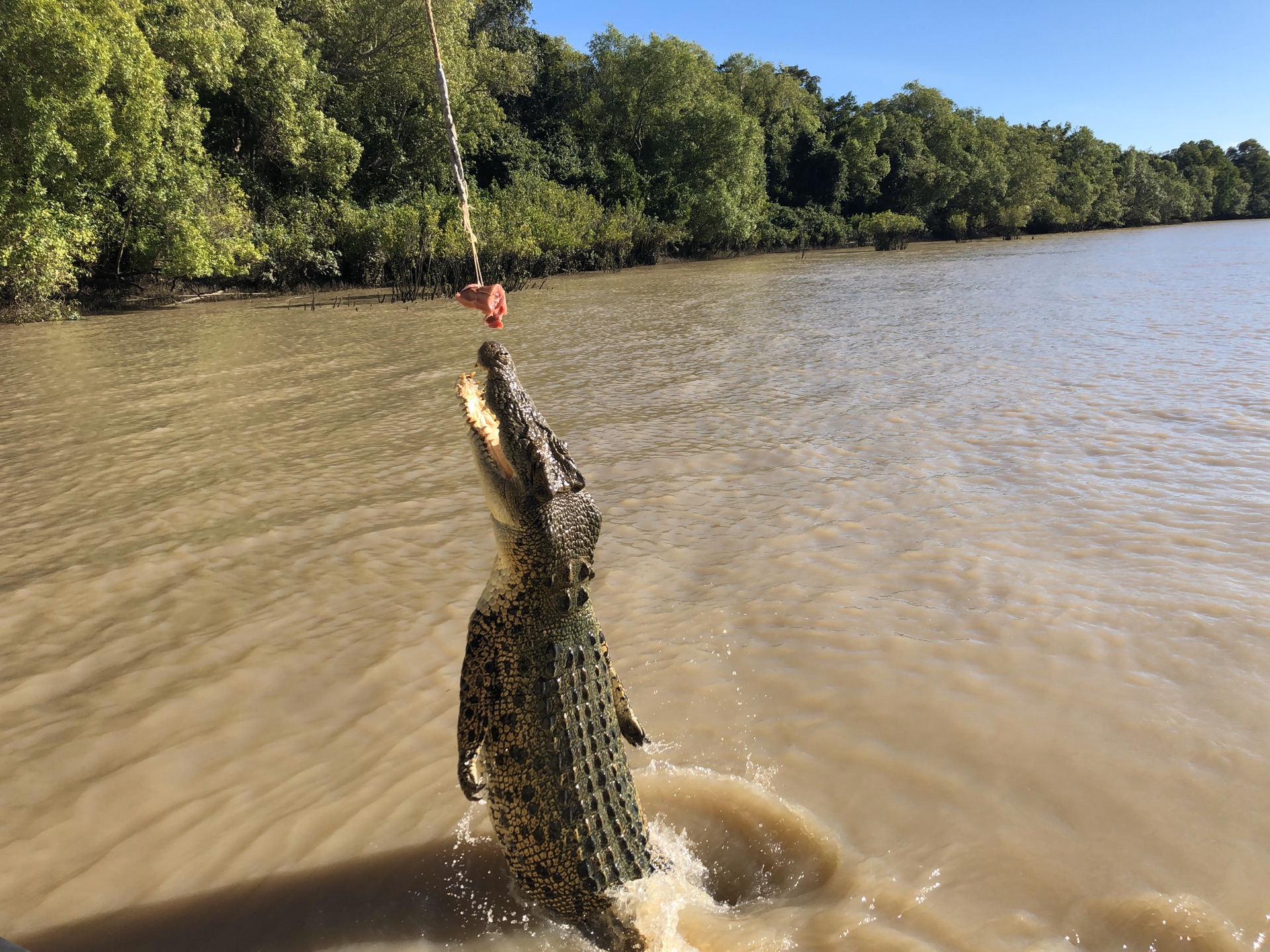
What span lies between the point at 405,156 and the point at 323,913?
33.8 metres

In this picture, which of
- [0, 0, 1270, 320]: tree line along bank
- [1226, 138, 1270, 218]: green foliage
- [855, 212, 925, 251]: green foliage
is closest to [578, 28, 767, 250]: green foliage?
[0, 0, 1270, 320]: tree line along bank

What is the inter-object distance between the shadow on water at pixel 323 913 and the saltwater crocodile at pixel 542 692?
267 mm

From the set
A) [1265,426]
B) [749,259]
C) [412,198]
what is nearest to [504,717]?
[1265,426]

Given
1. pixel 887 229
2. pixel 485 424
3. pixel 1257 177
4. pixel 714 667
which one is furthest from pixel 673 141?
pixel 1257 177

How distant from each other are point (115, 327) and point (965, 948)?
19858 millimetres

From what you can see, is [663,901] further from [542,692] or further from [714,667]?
[714,667]

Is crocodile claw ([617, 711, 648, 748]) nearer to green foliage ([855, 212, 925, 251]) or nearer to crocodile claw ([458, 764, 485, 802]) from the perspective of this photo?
crocodile claw ([458, 764, 485, 802])

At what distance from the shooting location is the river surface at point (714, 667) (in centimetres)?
239

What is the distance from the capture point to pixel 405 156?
1237 inches

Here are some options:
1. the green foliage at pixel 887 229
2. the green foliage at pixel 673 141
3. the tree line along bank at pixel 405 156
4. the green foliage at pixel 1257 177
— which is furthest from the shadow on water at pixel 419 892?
the green foliage at pixel 1257 177

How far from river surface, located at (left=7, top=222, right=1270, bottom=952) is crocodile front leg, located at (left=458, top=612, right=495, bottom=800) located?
20.3 inches

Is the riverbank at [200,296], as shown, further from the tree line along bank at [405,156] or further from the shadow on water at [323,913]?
the shadow on water at [323,913]

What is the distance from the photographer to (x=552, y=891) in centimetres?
223

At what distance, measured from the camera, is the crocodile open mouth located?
2158 millimetres
